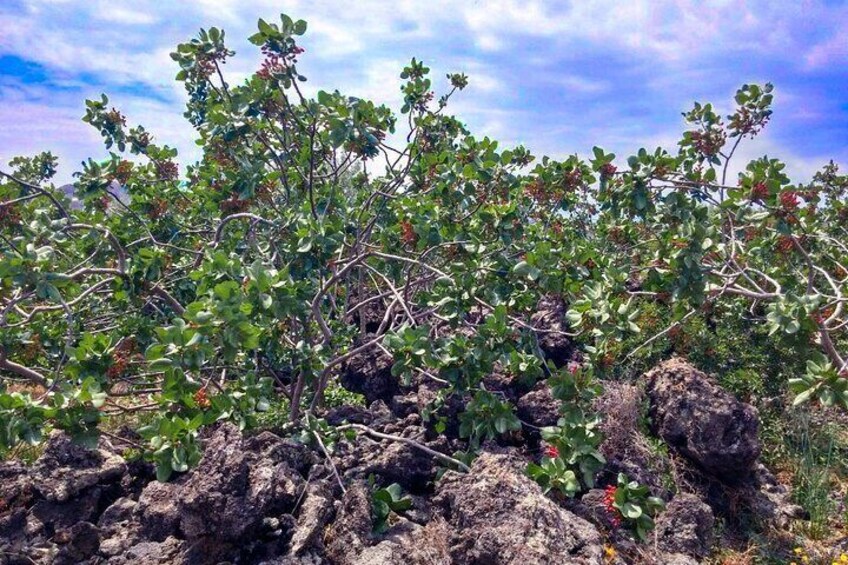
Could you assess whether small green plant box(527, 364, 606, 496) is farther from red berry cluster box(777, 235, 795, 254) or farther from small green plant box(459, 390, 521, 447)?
red berry cluster box(777, 235, 795, 254)

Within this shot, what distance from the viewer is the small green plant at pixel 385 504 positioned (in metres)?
3.07

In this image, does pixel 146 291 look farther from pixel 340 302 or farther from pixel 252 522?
pixel 340 302

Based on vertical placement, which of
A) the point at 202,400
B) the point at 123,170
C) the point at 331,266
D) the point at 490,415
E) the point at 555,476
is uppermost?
the point at 123,170

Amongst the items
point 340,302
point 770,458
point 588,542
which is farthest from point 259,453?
point 770,458

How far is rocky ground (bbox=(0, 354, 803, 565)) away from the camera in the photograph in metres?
2.84

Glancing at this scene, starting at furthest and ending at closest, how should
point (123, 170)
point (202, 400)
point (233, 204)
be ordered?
point (123, 170) < point (233, 204) < point (202, 400)

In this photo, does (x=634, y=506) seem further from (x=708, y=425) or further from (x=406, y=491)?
(x=406, y=491)

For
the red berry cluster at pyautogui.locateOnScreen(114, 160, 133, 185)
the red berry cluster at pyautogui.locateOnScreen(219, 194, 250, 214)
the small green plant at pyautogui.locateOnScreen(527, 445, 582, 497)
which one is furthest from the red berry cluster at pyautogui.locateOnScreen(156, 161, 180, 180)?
the small green plant at pyautogui.locateOnScreen(527, 445, 582, 497)

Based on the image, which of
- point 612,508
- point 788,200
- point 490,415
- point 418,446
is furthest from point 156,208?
point 788,200

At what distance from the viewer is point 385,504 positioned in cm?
310

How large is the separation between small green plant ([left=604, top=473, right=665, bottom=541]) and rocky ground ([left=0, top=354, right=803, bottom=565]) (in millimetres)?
92

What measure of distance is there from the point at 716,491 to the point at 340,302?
11.7ft

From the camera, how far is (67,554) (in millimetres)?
3004

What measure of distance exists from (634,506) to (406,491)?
1.29 m
